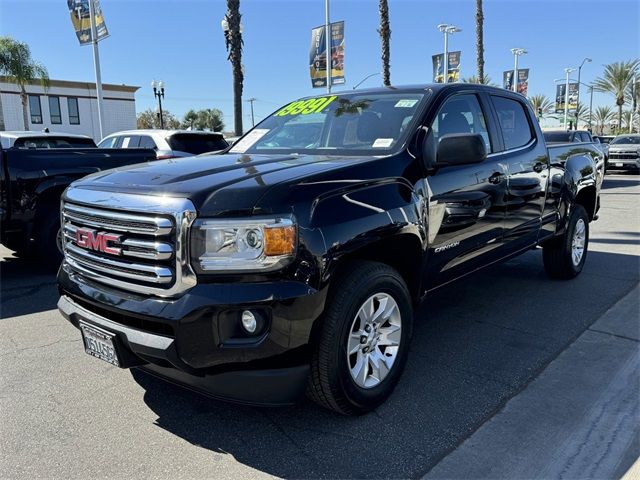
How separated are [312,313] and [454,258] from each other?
5.33ft

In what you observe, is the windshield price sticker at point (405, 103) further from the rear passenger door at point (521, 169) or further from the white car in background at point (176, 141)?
the white car in background at point (176, 141)

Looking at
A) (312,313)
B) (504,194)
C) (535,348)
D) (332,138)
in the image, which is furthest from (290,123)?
(535,348)

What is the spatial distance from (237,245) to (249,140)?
2.13 metres

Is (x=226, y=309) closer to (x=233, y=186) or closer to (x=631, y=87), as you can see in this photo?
(x=233, y=186)

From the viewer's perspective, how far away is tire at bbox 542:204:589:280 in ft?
18.7

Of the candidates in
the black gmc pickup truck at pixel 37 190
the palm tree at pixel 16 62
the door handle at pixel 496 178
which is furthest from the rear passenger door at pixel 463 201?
the palm tree at pixel 16 62

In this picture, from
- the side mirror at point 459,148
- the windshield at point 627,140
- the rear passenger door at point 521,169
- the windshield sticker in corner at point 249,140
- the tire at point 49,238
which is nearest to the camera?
the side mirror at point 459,148

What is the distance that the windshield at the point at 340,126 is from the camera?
3.62 meters

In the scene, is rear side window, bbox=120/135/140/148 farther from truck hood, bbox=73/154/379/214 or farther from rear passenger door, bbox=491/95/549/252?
rear passenger door, bbox=491/95/549/252

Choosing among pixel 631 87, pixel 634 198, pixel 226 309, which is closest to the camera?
pixel 226 309

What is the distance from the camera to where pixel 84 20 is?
18.8 meters

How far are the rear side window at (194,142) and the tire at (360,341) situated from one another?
319 inches

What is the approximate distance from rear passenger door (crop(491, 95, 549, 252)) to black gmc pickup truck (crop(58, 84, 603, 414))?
0.45m

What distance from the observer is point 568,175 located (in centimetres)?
553
